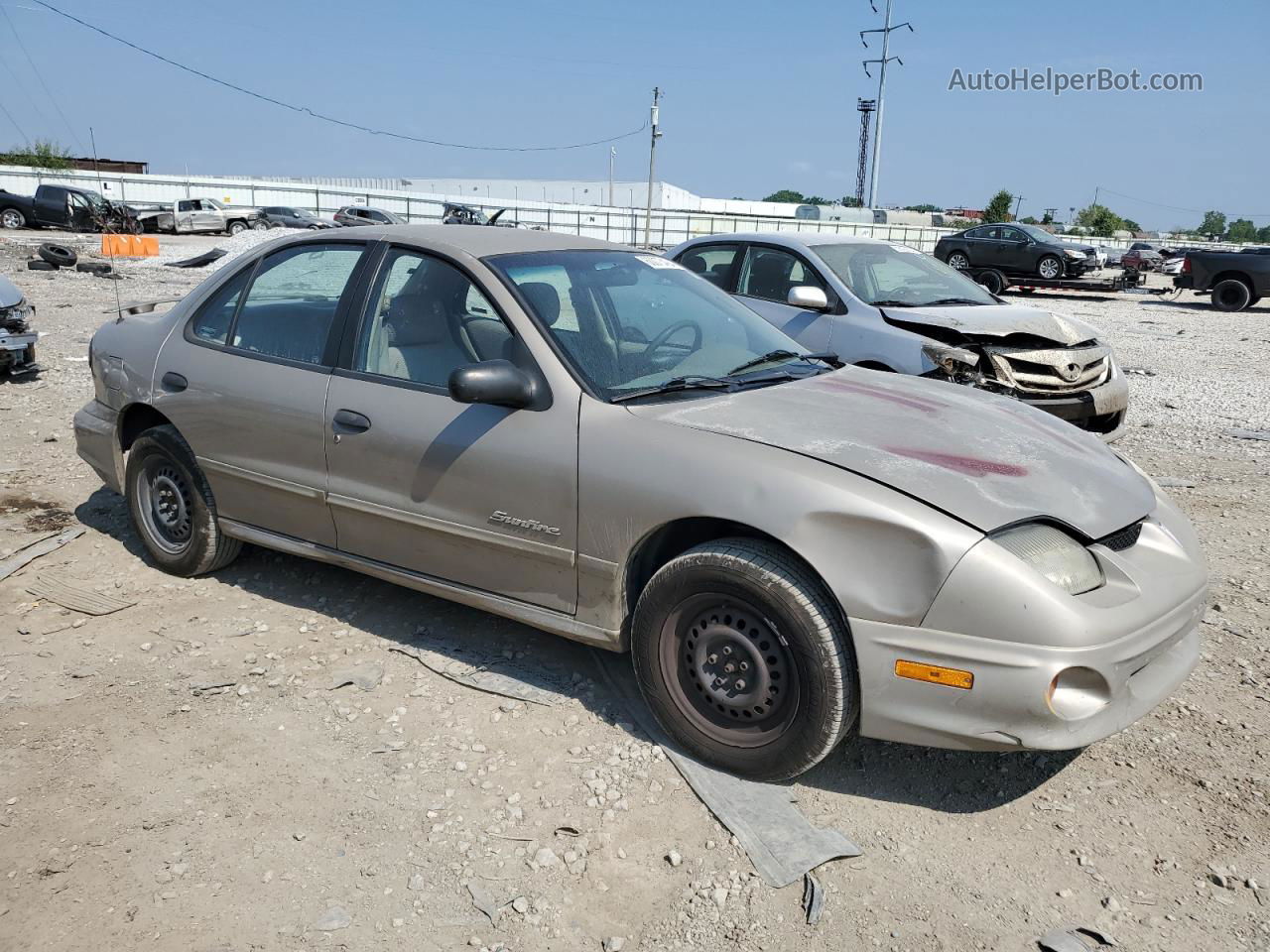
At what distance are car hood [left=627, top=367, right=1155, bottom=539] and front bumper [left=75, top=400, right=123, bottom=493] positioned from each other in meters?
2.92

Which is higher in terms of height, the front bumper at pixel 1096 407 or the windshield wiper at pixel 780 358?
the windshield wiper at pixel 780 358

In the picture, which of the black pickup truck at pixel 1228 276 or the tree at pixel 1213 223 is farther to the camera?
the tree at pixel 1213 223

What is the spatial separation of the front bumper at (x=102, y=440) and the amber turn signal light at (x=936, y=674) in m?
3.87

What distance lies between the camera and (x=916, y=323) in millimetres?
6977

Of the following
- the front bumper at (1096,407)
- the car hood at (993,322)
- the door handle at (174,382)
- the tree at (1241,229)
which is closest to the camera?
the door handle at (174,382)

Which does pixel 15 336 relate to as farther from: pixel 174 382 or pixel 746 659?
pixel 746 659

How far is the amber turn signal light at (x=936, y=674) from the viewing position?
2729 millimetres

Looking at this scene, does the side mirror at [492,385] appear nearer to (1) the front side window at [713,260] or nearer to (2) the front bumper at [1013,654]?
(2) the front bumper at [1013,654]

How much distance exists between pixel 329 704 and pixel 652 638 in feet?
4.19

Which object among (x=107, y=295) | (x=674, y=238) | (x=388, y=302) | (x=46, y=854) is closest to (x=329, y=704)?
(x=46, y=854)

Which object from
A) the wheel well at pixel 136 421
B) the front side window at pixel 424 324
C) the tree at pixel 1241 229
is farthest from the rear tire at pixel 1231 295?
the tree at pixel 1241 229

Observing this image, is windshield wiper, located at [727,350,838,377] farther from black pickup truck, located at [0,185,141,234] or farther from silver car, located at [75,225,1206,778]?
black pickup truck, located at [0,185,141,234]

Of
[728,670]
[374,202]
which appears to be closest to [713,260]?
[728,670]

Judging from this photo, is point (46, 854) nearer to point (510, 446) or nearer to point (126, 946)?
point (126, 946)
